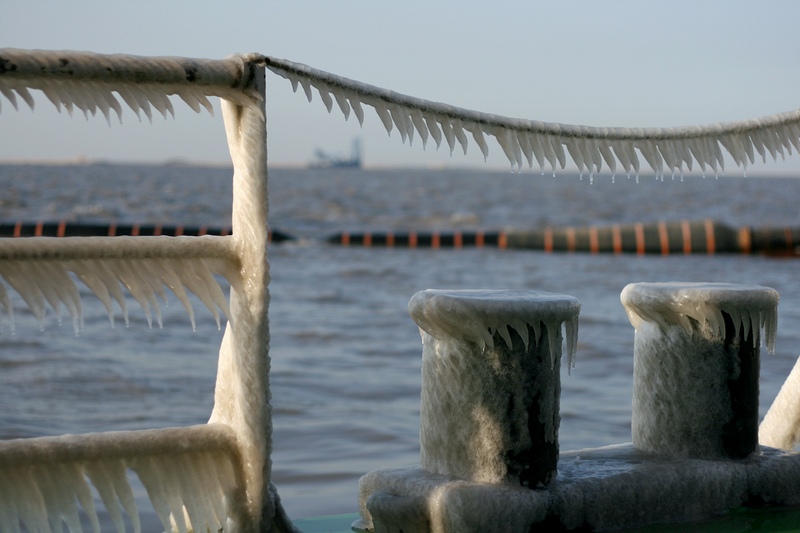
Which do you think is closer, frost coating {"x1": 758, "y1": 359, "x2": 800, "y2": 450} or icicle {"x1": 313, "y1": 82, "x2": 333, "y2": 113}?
icicle {"x1": 313, "y1": 82, "x2": 333, "y2": 113}

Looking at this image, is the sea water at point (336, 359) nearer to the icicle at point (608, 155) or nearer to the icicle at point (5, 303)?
the icicle at point (5, 303)

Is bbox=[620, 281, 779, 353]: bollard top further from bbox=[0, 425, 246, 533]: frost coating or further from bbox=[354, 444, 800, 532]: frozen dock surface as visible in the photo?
bbox=[0, 425, 246, 533]: frost coating

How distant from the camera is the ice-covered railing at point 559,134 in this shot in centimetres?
268

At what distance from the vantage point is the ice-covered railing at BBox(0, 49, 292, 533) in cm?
238

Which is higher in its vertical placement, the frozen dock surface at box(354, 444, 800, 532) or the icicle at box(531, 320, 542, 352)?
the icicle at box(531, 320, 542, 352)

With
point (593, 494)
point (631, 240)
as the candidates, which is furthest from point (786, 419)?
point (631, 240)

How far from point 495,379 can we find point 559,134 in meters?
0.75

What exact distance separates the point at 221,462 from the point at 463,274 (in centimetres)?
1797

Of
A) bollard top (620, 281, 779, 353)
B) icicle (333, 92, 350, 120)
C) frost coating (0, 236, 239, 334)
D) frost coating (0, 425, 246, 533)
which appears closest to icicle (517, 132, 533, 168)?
icicle (333, 92, 350, 120)

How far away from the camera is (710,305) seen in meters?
3.57

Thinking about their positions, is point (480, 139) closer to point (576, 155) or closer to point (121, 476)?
point (576, 155)

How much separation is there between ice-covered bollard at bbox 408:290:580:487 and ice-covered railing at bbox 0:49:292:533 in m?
0.60

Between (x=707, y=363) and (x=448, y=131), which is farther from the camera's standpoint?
(x=707, y=363)

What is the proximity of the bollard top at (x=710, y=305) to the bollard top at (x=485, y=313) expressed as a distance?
0.65 metres
